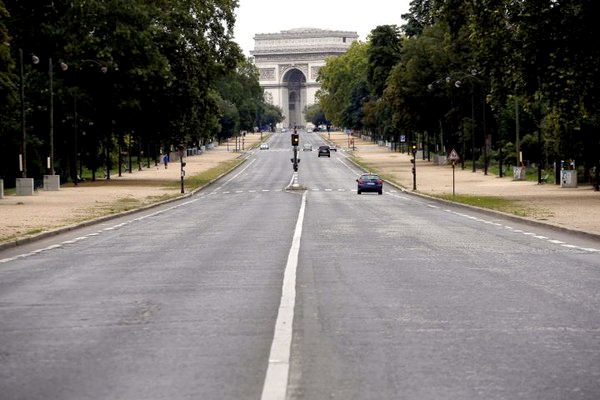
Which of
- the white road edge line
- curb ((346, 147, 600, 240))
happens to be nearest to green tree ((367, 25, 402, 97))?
curb ((346, 147, 600, 240))

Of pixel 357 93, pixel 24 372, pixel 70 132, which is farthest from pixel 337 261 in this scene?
pixel 357 93

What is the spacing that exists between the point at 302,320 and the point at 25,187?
160ft

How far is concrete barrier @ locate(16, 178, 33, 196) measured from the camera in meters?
57.4

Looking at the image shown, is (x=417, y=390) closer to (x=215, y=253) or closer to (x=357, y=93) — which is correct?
(x=215, y=253)

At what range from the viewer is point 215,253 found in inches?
803

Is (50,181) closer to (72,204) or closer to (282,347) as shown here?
(72,204)

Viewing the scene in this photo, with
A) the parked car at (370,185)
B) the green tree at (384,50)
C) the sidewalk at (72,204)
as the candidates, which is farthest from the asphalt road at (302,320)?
the green tree at (384,50)

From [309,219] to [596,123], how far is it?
2362 cm

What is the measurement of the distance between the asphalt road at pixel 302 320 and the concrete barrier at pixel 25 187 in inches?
1367

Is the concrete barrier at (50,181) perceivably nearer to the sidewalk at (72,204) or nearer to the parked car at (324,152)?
the sidewalk at (72,204)

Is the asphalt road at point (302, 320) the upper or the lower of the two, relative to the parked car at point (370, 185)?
upper

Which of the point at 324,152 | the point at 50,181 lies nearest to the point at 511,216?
the point at 50,181

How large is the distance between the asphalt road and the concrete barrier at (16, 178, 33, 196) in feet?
114

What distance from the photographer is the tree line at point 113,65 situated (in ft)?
227
